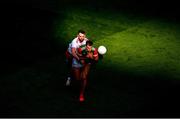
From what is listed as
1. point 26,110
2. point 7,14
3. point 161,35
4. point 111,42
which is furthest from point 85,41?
point 7,14

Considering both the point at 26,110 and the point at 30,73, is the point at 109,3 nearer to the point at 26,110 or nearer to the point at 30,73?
the point at 30,73

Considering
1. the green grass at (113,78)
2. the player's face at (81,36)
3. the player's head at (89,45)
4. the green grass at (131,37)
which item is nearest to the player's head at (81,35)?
the player's face at (81,36)

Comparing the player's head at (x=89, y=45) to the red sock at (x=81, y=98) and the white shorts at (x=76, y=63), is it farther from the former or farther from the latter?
the red sock at (x=81, y=98)

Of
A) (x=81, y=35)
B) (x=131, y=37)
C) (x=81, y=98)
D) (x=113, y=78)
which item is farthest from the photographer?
(x=131, y=37)

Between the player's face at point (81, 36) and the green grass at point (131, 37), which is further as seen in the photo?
the green grass at point (131, 37)

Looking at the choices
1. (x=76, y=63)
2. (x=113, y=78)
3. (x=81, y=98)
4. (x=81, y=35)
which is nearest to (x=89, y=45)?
(x=81, y=35)

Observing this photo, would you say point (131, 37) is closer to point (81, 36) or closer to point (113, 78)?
point (113, 78)

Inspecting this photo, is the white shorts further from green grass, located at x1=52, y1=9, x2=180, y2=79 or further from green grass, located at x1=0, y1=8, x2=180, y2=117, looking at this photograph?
green grass, located at x1=52, y1=9, x2=180, y2=79

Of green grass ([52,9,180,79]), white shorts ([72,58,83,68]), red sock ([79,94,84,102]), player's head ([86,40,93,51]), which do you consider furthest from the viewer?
green grass ([52,9,180,79])

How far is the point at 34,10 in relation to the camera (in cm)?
1888

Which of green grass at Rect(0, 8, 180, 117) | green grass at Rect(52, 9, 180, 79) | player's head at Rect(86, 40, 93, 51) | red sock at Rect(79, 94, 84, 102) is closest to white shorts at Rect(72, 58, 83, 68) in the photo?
player's head at Rect(86, 40, 93, 51)

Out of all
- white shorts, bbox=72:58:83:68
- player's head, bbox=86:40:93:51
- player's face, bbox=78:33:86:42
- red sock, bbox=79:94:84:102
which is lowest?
red sock, bbox=79:94:84:102

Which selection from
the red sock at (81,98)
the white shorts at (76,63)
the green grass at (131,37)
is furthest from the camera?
the green grass at (131,37)

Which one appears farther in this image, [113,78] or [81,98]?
[113,78]
